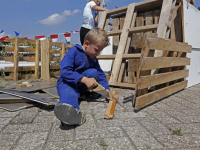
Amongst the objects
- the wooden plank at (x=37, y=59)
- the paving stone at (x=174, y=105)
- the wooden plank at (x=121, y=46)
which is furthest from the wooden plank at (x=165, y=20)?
the wooden plank at (x=37, y=59)

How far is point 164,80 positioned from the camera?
296 cm

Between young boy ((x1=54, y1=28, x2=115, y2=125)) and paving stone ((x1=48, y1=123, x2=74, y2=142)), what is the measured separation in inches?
3.4

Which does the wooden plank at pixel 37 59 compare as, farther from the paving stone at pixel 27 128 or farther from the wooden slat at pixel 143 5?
the paving stone at pixel 27 128

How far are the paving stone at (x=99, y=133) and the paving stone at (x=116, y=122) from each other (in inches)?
4.4

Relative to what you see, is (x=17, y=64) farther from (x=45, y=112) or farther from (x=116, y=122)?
(x=116, y=122)

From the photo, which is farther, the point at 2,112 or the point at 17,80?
the point at 17,80

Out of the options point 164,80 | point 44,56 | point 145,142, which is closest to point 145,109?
point 164,80

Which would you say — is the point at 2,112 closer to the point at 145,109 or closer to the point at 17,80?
the point at 145,109

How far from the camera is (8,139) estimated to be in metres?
1.62

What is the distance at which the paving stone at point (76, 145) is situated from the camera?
1467mm

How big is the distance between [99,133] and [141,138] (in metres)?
0.40

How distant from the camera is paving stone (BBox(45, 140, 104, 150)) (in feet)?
4.81

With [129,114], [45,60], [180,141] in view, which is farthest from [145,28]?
[45,60]

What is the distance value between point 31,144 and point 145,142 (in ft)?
3.26
